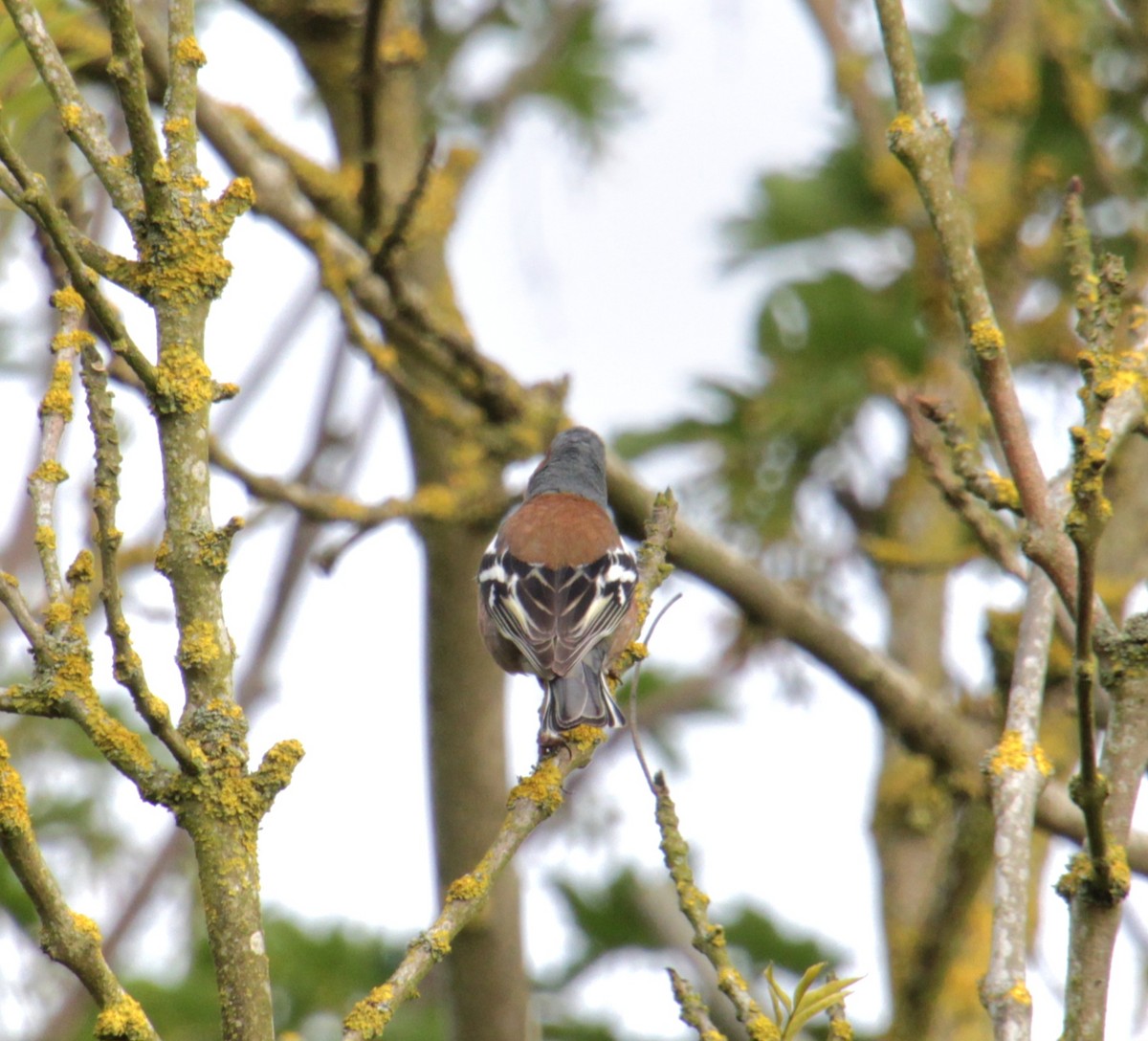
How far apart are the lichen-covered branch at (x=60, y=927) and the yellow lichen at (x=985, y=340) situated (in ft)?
6.11

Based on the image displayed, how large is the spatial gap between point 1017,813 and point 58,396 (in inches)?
70.1

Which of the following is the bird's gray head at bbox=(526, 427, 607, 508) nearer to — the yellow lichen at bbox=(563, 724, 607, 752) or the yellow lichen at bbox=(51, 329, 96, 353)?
the yellow lichen at bbox=(563, 724, 607, 752)

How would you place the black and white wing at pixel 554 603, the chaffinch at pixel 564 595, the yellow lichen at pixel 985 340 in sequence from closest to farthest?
the yellow lichen at pixel 985 340 < the chaffinch at pixel 564 595 < the black and white wing at pixel 554 603

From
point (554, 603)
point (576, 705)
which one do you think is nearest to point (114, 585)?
point (576, 705)

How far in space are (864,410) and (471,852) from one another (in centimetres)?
372

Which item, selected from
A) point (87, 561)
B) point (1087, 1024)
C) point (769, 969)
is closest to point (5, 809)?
point (87, 561)

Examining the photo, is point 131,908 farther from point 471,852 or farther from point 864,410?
point 864,410

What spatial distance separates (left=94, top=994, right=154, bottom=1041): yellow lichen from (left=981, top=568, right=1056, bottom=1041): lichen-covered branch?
1.30 m

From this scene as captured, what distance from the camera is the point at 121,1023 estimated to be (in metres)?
1.88

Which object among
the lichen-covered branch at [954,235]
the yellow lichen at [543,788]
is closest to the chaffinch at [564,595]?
the yellow lichen at [543,788]

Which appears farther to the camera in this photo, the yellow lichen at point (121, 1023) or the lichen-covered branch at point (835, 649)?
the lichen-covered branch at point (835, 649)

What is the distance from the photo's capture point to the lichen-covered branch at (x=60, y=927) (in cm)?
184

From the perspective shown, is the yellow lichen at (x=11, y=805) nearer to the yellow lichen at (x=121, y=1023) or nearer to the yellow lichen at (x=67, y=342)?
the yellow lichen at (x=121, y=1023)

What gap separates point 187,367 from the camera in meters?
2.20
